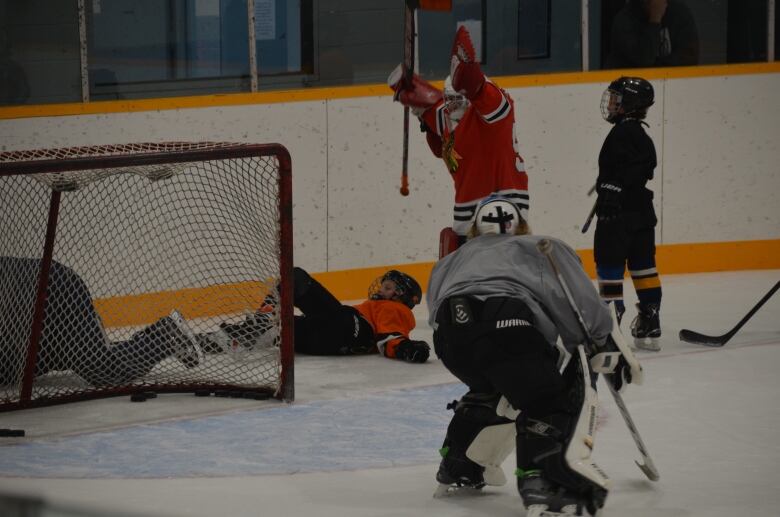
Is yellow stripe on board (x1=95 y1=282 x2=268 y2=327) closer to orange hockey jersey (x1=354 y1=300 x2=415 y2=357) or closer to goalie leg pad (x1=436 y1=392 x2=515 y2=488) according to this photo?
orange hockey jersey (x1=354 y1=300 x2=415 y2=357)

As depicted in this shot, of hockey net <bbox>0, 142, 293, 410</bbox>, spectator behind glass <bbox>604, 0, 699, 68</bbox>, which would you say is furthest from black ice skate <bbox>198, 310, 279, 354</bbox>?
spectator behind glass <bbox>604, 0, 699, 68</bbox>

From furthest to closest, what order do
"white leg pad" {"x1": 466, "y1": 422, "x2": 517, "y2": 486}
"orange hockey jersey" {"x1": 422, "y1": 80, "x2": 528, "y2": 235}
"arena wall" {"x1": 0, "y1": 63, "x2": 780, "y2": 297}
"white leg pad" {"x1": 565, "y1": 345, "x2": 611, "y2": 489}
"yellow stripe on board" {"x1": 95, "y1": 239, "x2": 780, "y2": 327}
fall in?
"arena wall" {"x1": 0, "y1": 63, "x2": 780, "y2": 297} < "orange hockey jersey" {"x1": 422, "y1": 80, "x2": 528, "y2": 235} < "yellow stripe on board" {"x1": 95, "y1": 239, "x2": 780, "y2": 327} < "white leg pad" {"x1": 466, "y1": 422, "x2": 517, "y2": 486} < "white leg pad" {"x1": 565, "y1": 345, "x2": 611, "y2": 489}

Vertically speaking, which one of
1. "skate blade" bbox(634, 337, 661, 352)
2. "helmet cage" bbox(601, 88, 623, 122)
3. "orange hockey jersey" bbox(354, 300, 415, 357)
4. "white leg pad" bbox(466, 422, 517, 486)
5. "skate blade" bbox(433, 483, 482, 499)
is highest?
"helmet cage" bbox(601, 88, 623, 122)

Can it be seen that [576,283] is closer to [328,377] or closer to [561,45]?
[328,377]

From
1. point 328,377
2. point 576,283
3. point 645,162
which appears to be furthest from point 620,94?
point 576,283

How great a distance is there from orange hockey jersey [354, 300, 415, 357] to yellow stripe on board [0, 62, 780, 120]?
144 cm

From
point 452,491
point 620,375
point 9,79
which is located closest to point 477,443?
point 452,491

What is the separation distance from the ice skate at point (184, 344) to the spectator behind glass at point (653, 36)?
325cm

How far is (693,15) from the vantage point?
7.59 m

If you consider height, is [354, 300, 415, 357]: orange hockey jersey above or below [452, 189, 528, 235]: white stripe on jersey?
below

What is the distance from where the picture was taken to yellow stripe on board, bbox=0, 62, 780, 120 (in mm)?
6125

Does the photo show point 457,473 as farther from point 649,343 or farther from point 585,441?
point 649,343

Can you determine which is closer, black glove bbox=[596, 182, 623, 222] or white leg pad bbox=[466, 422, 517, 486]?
white leg pad bbox=[466, 422, 517, 486]

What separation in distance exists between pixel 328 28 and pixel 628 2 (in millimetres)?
1713
